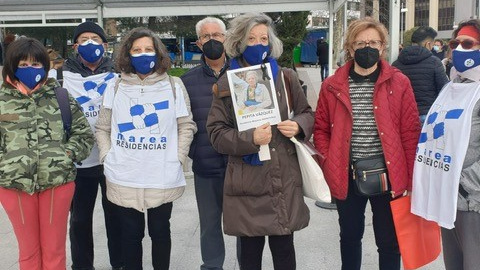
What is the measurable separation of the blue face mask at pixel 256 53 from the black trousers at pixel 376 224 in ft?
3.17

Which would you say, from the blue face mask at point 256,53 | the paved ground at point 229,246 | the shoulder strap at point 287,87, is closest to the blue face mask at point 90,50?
the blue face mask at point 256,53

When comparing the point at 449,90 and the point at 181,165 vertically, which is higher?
the point at 449,90

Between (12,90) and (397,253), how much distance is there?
8.55 ft

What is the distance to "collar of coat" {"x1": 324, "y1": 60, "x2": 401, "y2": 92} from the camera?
3027 mm

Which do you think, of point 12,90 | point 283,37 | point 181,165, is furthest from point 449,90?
point 283,37

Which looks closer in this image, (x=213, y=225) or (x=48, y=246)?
(x=48, y=246)

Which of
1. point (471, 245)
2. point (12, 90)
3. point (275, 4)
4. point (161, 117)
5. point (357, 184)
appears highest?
point (275, 4)

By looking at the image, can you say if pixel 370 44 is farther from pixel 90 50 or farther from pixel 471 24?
pixel 90 50

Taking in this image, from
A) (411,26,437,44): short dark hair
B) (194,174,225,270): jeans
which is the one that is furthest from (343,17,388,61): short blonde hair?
(411,26,437,44): short dark hair

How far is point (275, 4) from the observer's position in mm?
7656

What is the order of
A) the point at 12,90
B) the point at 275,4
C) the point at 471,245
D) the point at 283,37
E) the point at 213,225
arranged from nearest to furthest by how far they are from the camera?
the point at 471,245 → the point at 12,90 → the point at 213,225 → the point at 275,4 → the point at 283,37

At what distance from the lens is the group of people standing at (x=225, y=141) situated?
9.54 ft

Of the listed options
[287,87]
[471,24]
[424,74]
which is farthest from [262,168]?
[424,74]

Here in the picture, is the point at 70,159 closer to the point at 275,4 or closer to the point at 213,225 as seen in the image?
the point at 213,225
